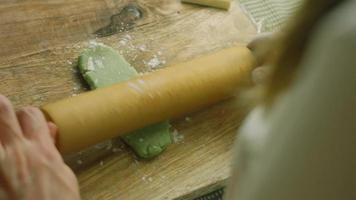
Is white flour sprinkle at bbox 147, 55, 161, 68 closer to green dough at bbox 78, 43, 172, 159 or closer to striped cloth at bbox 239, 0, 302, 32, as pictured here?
green dough at bbox 78, 43, 172, 159

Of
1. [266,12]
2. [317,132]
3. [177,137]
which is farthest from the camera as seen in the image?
[266,12]

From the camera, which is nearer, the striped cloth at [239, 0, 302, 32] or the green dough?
the green dough

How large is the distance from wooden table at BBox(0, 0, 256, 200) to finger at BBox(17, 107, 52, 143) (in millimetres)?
83

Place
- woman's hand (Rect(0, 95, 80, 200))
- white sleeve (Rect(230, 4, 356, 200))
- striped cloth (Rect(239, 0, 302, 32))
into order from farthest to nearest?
striped cloth (Rect(239, 0, 302, 32)) → woman's hand (Rect(0, 95, 80, 200)) → white sleeve (Rect(230, 4, 356, 200))

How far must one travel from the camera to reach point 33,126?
0.73 meters

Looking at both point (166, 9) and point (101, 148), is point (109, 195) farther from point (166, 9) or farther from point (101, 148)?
point (166, 9)

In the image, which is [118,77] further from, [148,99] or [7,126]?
[7,126]

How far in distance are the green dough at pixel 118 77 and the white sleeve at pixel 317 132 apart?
444mm

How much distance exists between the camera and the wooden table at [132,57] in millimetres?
786

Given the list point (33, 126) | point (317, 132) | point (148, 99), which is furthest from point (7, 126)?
point (317, 132)

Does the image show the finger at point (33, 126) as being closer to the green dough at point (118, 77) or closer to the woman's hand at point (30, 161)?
the woman's hand at point (30, 161)

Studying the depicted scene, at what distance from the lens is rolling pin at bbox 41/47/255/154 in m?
0.77

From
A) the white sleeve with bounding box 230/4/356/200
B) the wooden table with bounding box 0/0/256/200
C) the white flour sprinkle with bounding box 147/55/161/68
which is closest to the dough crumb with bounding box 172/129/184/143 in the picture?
the wooden table with bounding box 0/0/256/200

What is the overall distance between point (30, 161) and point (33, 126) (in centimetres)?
5
